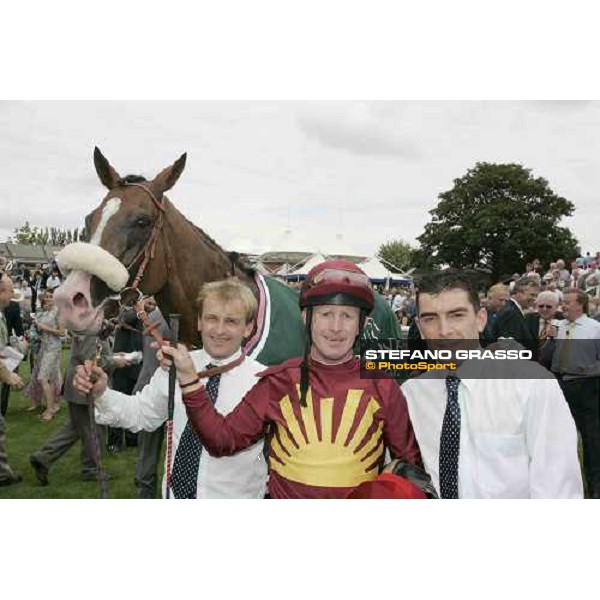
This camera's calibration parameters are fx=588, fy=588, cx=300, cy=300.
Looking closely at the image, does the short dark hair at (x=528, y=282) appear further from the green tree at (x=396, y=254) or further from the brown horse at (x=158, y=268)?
the brown horse at (x=158, y=268)

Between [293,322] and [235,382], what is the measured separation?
727mm

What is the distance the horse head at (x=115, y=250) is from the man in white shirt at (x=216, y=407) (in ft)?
1.53

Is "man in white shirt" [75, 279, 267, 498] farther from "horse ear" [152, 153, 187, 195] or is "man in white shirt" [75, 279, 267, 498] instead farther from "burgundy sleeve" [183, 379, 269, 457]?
"horse ear" [152, 153, 187, 195]

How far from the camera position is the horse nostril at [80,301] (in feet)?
9.02

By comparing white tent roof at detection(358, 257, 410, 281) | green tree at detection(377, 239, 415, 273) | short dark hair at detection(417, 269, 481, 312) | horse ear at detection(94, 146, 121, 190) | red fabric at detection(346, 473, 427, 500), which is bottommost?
red fabric at detection(346, 473, 427, 500)

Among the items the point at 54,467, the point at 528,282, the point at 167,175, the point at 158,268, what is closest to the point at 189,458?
the point at 158,268

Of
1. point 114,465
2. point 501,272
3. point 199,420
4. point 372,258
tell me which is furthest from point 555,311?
point 114,465

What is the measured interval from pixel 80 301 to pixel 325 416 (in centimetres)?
127

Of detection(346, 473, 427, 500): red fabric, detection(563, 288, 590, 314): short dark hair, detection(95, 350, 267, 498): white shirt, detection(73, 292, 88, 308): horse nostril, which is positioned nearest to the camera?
detection(346, 473, 427, 500): red fabric

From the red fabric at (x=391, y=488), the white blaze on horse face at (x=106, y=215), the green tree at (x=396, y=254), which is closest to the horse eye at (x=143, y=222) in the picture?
the white blaze on horse face at (x=106, y=215)

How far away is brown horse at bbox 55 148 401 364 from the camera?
2777mm

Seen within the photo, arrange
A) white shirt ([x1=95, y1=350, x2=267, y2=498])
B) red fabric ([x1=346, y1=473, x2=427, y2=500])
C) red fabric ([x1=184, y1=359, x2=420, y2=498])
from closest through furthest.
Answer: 1. red fabric ([x1=346, y1=473, x2=427, y2=500])
2. red fabric ([x1=184, y1=359, x2=420, y2=498])
3. white shirt ([x1=95, y1=350, x2=267, y2=498])

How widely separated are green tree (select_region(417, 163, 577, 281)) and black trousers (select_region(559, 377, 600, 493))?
79cm

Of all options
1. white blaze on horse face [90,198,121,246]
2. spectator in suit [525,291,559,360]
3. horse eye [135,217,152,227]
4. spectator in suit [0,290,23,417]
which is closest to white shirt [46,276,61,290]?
white blaze on horse face [90,198,121,246]
